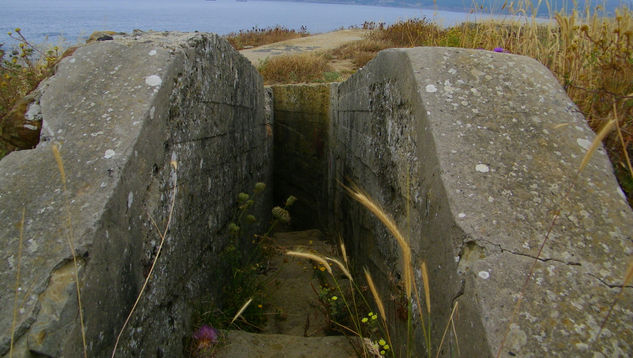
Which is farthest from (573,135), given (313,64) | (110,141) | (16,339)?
(313,64)

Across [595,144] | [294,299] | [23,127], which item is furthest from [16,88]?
[595,144]

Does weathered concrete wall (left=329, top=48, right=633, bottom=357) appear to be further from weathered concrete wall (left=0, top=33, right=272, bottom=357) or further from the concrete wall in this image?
weathered concrete wall (left=0, top=33, right=272, bottom=357)

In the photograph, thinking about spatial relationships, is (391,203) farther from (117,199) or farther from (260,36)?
(260,36)

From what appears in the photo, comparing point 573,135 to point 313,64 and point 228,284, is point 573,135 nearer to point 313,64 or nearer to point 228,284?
point 228,284

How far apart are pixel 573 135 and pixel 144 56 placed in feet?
6.75

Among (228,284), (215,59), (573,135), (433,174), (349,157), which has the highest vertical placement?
(215,59)

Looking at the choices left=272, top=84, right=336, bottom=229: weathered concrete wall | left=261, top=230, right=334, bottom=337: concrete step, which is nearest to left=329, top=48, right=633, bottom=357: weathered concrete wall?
left=261, top=230, right=334, bottom=337: concrete step

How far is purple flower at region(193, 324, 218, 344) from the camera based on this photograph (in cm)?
234

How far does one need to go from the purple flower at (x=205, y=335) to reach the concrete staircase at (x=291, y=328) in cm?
7

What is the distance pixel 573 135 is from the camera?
1.75 meters

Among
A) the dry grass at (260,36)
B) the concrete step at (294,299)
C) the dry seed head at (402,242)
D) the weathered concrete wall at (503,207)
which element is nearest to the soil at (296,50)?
the dry grass at (260,36)

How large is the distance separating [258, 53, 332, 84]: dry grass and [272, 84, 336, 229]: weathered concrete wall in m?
2.04

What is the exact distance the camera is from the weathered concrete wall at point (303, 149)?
6316 mm

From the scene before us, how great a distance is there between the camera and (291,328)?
10.2ft
